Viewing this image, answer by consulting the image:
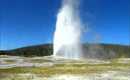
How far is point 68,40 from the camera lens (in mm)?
115875

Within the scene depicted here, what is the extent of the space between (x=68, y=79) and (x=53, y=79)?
182 centimetres

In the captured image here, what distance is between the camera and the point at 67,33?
118 m

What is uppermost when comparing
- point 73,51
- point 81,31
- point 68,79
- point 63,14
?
point 63,14

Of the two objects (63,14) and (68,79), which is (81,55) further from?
(68,79)

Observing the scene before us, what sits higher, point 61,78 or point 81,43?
point 81,43

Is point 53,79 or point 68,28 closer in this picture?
point 53,79

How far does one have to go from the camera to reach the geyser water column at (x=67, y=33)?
11512cm

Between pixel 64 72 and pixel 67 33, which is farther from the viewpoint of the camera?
pixel 67 33

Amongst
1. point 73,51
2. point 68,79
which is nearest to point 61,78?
point 68,79

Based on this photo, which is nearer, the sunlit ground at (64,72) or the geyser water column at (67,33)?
the sunlit ground at (64,72)

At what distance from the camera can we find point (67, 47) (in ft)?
378

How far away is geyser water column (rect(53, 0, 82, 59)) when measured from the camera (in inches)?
4532

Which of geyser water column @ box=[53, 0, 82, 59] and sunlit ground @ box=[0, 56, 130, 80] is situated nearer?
sunlit ground @ box=[0, 56, 130, 80]

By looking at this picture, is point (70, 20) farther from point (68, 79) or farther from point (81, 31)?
point (68, 79)
